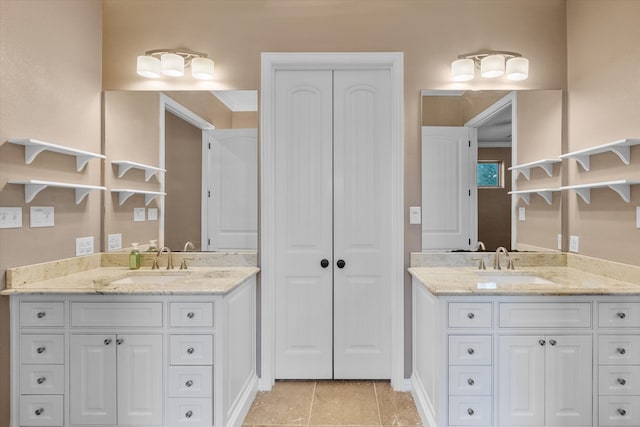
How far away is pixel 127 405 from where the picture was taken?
193 centimetres

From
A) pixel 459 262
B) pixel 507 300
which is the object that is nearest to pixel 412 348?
pixel 459 262

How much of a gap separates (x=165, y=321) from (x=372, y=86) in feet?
6.83

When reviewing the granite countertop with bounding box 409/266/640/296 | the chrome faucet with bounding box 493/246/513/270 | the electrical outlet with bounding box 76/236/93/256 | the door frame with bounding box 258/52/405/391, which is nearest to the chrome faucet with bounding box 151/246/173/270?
Answer: the electrical outlet with bounding box 76/236/93/256

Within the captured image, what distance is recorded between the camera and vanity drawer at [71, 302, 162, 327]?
6.34 feet

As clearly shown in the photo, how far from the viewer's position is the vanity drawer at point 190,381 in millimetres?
1915

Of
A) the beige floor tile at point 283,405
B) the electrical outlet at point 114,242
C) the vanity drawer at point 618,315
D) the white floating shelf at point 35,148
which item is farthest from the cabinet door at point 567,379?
the white floating shelf at point 35,148

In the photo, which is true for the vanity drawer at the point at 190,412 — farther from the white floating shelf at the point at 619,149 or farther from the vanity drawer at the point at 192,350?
the white floating shelf at the point at 619,149

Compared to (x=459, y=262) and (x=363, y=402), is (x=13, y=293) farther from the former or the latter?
(x=459, y=262)

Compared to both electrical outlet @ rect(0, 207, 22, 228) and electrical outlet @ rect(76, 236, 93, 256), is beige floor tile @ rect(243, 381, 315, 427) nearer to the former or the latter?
electrical outlet @ rect(76, 236, 93, 256)

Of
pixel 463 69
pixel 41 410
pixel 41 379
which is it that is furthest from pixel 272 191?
pixel 41 410

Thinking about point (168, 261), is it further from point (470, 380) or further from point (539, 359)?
point (539, 359)

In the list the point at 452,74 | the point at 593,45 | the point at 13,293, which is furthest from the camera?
the point at 452,74

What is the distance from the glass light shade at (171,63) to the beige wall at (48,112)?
0.51 meters

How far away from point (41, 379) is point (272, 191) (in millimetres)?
1697
